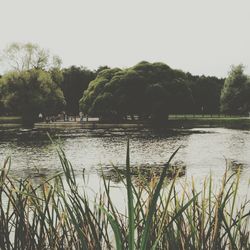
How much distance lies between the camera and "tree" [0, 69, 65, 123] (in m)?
59.1

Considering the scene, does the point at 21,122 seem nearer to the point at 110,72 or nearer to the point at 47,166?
the point at 110,72

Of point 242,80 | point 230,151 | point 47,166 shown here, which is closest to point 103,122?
point 242,80

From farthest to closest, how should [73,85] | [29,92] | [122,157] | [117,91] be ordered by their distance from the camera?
1. [73,85]
2. [29,92]
3. [117,91]
4. [122,157]

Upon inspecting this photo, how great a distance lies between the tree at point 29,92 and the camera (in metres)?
59.1

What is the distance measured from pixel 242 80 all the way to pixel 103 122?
2705 cm

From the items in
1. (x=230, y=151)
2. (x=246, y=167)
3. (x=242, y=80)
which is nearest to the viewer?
(x=246, y=167)

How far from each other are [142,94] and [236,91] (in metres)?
23.1

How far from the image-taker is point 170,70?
57.2 meters

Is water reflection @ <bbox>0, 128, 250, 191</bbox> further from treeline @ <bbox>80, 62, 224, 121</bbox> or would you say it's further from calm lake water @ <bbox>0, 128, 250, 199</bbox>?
treeline @ <bbox>80, 62, 224, 121</bbox>

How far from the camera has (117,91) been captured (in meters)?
53.5

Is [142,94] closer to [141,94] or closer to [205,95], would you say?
[141,94]

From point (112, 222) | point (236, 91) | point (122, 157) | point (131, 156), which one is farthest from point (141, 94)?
point (112, 222)

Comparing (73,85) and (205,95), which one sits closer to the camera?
(73,85)

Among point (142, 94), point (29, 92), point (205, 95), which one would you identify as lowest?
point (142, 94)
